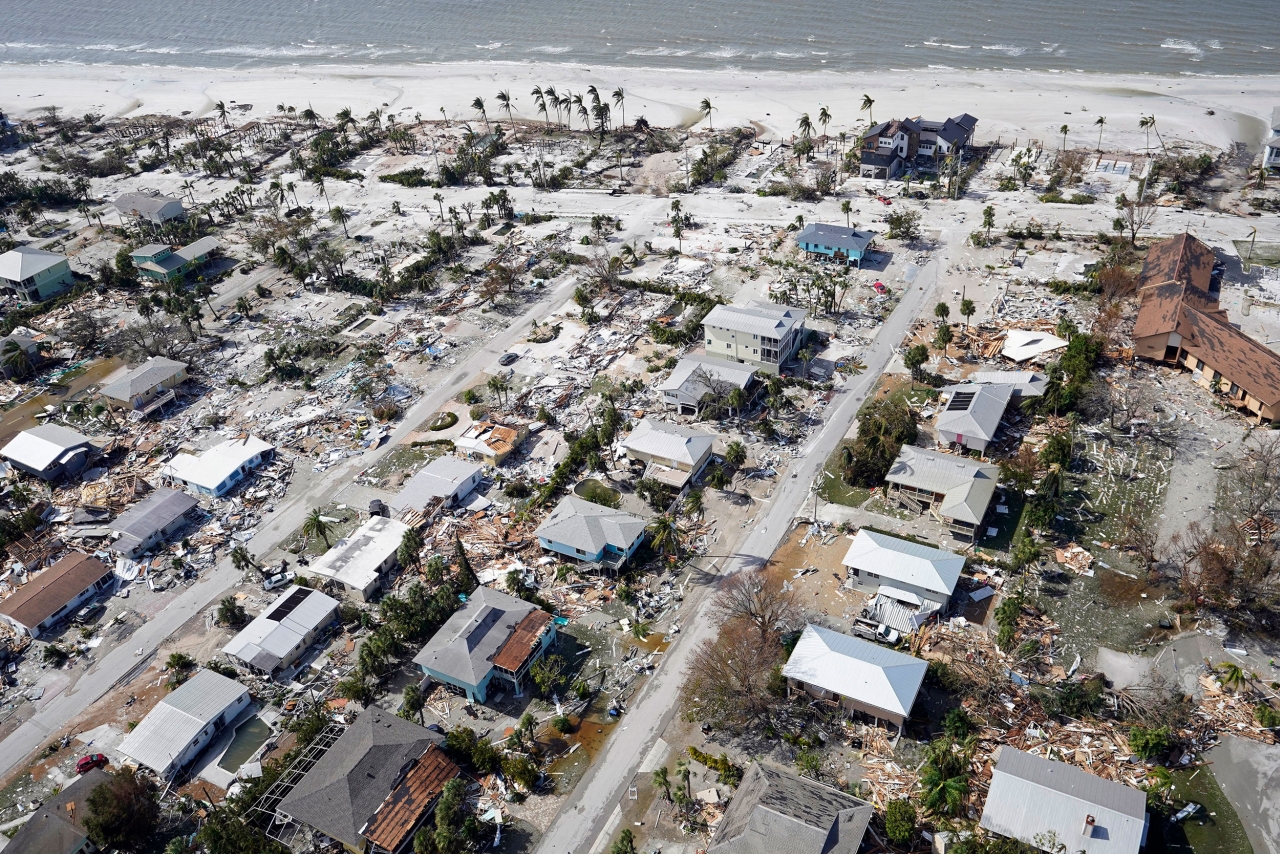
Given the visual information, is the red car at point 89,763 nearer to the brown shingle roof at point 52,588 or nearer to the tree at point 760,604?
the brown shingle roof at point 52,588

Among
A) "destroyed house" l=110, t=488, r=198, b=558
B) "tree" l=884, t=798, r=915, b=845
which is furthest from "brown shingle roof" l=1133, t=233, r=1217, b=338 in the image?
"destroyed house" l=110, t=488, r=198, b=558

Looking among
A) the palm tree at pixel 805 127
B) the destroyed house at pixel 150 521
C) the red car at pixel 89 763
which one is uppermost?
the palm tree at pixel 805 127

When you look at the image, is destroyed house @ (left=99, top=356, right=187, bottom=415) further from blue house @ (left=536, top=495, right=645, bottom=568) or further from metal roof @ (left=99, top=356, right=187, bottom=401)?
blue house @ (left=536, top=495, right=645, bottom=568)

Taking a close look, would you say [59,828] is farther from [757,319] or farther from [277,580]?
[757,319]

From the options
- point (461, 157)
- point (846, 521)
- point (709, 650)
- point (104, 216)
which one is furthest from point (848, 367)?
point (104, 216)

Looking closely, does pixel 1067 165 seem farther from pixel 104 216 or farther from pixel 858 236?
pixel 104 216

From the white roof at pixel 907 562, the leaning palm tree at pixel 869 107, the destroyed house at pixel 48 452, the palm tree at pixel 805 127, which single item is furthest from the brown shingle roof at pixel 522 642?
the leaning palm tree at pixel 869 107
